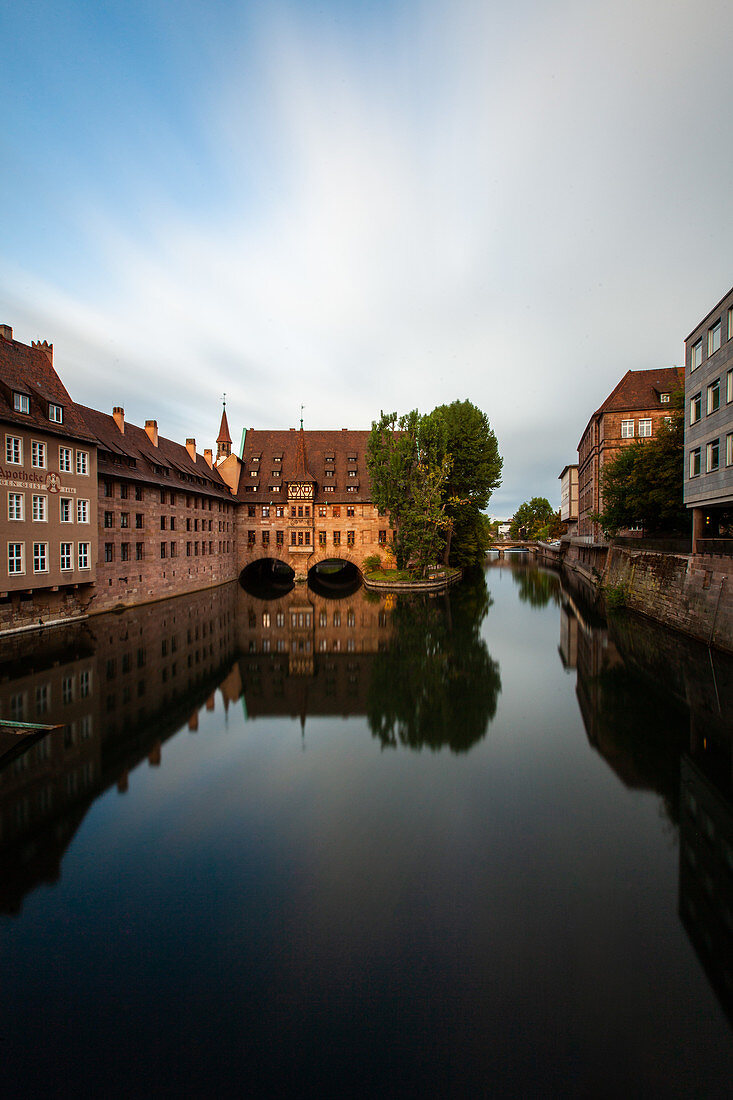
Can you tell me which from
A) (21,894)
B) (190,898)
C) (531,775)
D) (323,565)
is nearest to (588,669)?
(531,775)

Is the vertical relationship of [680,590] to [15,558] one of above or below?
below

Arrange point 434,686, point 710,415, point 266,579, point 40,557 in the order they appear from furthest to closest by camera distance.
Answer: point 266,579 < point 40,557 < point 710,415 < point 434,686

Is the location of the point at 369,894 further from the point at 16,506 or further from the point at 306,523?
the point at 306,523

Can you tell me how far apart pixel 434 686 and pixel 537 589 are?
31223 millimetres

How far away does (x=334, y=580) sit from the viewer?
182 feet

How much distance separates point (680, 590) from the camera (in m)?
22.7

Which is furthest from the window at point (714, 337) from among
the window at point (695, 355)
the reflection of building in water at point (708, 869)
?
the reflection of building in water at point (708, 869)

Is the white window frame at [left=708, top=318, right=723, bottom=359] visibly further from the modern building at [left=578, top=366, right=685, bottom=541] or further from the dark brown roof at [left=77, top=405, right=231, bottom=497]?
the dark brown roof at [left=77, top=405, right=231, bottom=497]

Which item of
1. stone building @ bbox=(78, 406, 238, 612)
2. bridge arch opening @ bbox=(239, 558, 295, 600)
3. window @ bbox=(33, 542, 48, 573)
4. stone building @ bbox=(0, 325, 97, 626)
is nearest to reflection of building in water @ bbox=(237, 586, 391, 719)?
stone building @ bbox=(78, 406, 238, 612)

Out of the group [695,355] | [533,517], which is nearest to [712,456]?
[695,355]

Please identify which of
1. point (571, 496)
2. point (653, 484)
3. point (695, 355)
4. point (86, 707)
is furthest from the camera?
point (571, 496)

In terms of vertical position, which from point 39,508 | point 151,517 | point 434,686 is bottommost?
point 434,686

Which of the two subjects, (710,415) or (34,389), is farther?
(34,389)

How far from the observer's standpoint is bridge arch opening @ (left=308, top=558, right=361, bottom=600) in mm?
43156
